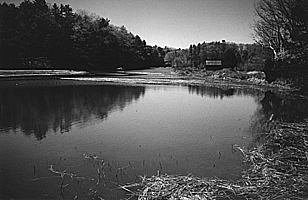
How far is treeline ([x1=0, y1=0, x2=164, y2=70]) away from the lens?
24477mm

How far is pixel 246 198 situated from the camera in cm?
270

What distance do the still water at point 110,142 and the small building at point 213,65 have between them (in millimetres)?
24406

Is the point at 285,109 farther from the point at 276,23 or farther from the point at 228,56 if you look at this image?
the point at 228,56

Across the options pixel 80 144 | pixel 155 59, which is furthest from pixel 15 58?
pixel 155 59

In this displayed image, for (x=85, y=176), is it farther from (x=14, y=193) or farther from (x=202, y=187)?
(x=202, y=187)

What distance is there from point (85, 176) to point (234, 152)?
228 cm

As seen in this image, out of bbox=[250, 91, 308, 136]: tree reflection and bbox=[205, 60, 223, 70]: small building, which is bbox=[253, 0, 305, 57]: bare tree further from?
bbox=[205, 60, 223, 70]: small building

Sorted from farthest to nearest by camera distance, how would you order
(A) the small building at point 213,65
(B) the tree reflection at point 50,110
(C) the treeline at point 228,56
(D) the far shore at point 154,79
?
(A) the small building at point 213,65
(C) the treeline at point 228,56
(D) the far shore at point 154,79
(B) the tree reflection at point 50,110

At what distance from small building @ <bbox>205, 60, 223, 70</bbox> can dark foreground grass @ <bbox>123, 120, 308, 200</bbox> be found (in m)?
29.1

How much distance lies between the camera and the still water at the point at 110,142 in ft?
10.3

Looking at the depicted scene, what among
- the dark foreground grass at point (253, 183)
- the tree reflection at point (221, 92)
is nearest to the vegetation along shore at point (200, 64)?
the dark foreground grass at point (253, 183)

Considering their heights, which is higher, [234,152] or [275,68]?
A: [275,68]

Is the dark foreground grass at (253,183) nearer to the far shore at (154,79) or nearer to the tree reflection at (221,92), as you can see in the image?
the tree reflection at (221,92)

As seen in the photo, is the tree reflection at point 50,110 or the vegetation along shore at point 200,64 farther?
the tree reflection at point 50,110
